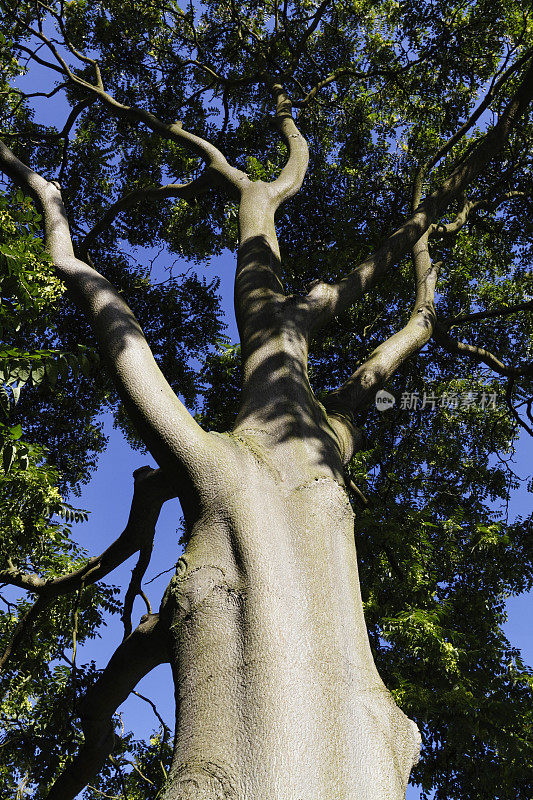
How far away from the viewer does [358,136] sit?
900 cm

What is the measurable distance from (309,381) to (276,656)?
346 centimetres

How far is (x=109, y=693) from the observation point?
9.94 ft

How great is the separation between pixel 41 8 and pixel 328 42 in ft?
13.2

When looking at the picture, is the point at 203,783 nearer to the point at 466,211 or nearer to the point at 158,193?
the point at 158,193

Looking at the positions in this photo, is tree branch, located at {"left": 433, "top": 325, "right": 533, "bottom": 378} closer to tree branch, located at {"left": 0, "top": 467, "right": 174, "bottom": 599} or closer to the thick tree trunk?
tree branch, located at {"left": 0, "top": 467, "right": 174, "bottom": 599}

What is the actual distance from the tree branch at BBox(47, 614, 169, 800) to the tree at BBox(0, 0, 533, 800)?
0.02 metres

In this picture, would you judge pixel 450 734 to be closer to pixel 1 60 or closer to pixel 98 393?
pixel 98 393

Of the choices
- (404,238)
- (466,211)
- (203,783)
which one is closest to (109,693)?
(203,783)

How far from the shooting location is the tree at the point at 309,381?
202 centimetres

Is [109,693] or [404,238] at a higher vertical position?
[404,238]

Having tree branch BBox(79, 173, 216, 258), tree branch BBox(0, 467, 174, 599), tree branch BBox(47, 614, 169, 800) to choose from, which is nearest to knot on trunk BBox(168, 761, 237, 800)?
tree branch BBox(47, 614, 169, 800)

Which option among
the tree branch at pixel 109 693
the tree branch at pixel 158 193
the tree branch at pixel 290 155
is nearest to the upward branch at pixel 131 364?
the tree branch at pixel 109 693

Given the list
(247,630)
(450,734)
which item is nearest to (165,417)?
(247,630)

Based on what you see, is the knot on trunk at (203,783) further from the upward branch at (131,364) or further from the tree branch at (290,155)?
the tree branch at (290,155)
